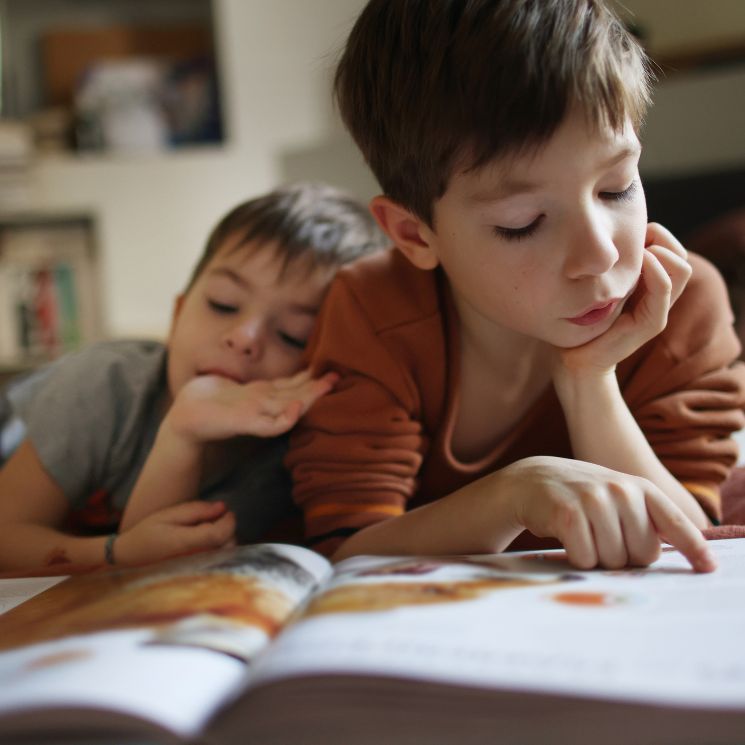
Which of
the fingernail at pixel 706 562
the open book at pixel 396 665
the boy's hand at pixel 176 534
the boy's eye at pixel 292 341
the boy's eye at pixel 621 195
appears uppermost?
the boy's eye at pixel 621 195

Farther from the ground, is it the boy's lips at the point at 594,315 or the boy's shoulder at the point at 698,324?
the boy's lips at the point at 594,315

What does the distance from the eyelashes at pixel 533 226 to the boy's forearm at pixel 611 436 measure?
16cm

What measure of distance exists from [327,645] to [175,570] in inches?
9.2

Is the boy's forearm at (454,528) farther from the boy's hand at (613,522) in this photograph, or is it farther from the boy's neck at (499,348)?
the boy's neck at (499,348)

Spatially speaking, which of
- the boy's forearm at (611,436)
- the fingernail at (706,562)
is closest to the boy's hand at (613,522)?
the fingernail at (706,562)

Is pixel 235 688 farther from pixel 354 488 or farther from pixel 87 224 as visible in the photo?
pixel 87 224

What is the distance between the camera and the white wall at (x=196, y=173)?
267 cm

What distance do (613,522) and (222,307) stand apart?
1.81 ft

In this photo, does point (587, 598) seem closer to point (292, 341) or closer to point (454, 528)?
point (454, 528)

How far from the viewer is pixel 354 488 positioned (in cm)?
83

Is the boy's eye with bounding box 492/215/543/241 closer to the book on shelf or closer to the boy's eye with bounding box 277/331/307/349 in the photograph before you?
the boy's eye with bounding box 277/331/307/349

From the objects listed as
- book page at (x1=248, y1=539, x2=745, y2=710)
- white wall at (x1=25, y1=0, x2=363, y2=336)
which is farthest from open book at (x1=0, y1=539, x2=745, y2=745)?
white wall at (x1=25, y1=0, x2=363, y2=336)

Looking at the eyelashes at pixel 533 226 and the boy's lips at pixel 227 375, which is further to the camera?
the boy's lips at pixel 227 375

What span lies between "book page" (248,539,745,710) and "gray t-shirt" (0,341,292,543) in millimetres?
410
